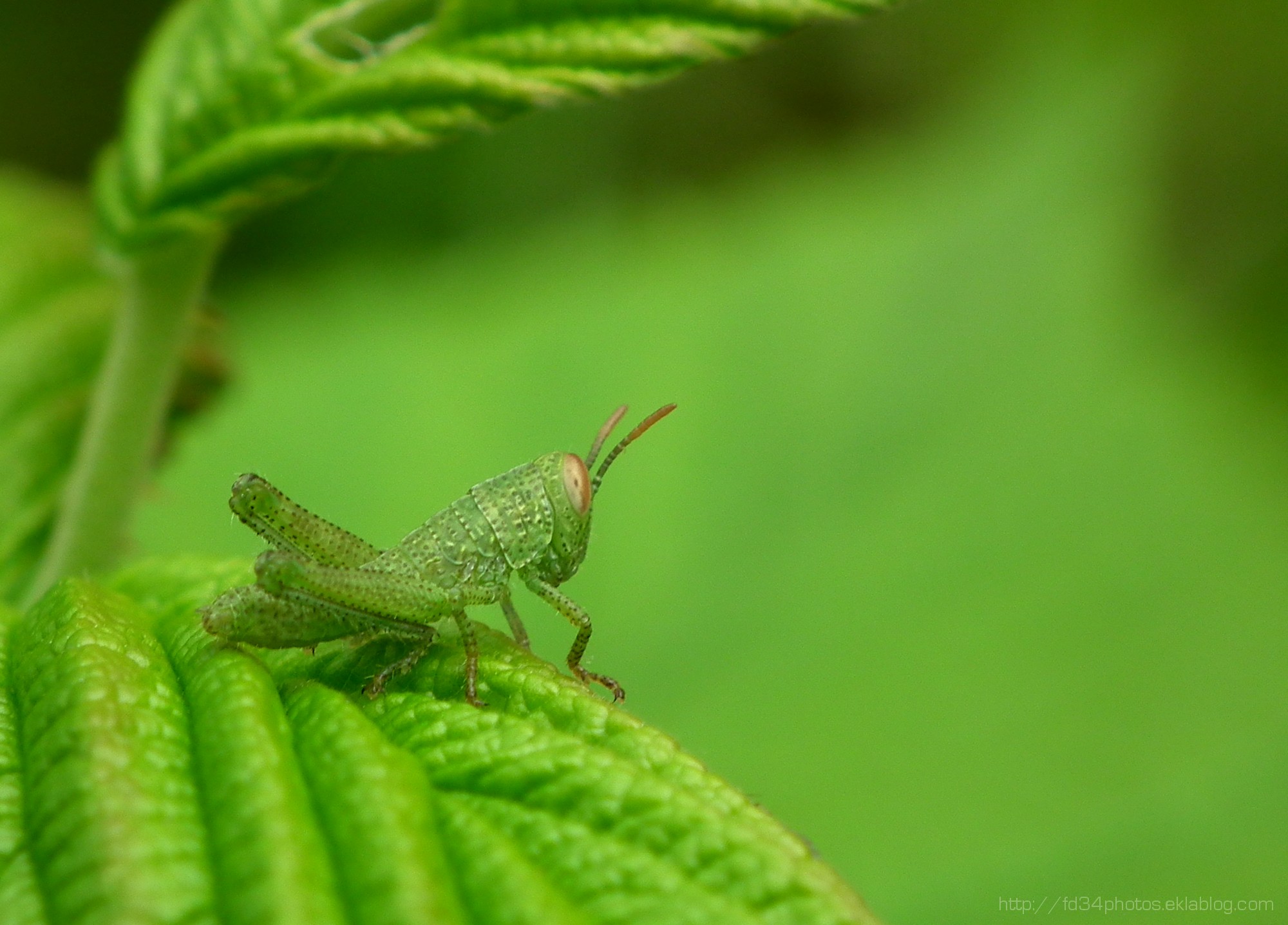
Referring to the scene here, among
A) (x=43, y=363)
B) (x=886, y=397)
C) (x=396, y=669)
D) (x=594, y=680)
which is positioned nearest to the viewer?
(x=396, y=669)

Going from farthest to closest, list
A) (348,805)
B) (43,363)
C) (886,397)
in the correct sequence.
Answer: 1. (886,397)
2. (43,363)
3. (348,805)

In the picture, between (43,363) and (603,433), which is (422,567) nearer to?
(603,433)

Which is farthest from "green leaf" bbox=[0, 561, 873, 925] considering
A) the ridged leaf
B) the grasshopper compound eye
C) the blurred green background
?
the blurred green background

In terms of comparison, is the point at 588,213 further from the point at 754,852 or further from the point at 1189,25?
the point at 754,852

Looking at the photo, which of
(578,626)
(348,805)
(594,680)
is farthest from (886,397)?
(348,805)

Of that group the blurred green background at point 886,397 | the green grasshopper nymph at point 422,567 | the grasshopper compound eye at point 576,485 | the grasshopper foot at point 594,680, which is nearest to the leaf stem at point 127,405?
the green grasshopper nymph at point 422,567

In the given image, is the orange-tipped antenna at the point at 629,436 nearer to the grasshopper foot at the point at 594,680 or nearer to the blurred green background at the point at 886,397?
the grasshopper foot at the point at 594,680

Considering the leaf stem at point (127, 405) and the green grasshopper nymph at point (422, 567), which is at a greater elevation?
the leaf stem at point (127, 405)
